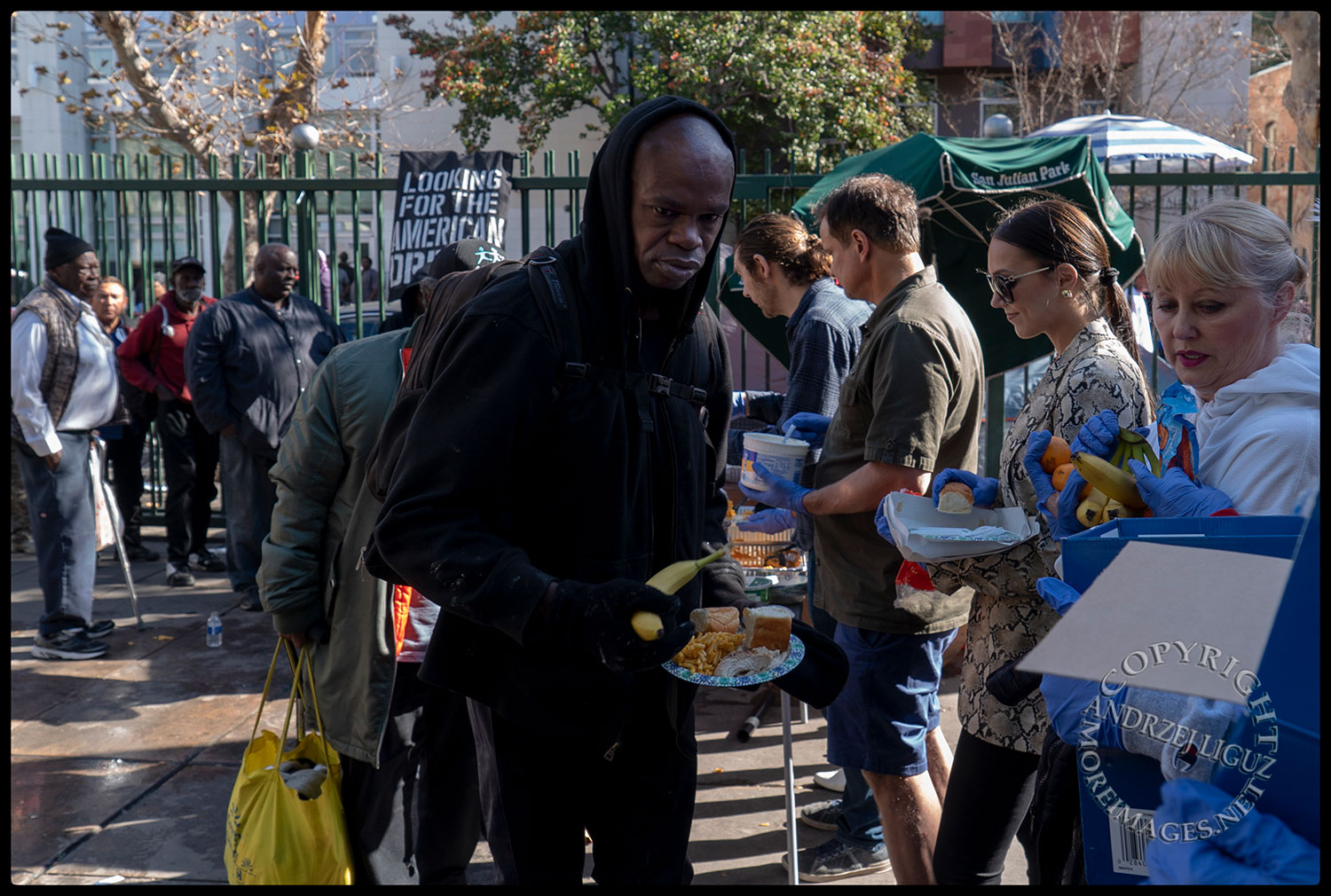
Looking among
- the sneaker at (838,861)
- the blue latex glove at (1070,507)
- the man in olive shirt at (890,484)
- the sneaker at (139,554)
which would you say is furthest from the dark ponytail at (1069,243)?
the sneaker at (139,554)

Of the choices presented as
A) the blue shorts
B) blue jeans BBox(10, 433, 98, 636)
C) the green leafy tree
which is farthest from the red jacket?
the green leafy tree

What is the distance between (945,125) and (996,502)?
2103 cm

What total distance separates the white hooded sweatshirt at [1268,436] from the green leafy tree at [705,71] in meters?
14.3

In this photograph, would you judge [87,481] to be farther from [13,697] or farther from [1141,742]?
[1141,742]

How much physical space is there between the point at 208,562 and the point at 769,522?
563cm

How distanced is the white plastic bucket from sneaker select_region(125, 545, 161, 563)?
639 centimetres

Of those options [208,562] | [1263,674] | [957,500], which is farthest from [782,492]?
[208,562]

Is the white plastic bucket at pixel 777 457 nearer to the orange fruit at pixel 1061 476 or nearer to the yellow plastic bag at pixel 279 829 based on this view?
the orange fruit at pixel 1061 476

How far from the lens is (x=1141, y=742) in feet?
5.26

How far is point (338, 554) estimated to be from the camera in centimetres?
304

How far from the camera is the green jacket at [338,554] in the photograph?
9.88 feet

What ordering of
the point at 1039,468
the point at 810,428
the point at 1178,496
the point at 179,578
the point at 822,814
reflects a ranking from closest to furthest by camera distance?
the point at 1178,496
the point at 1039,468
the point at 810,428
the point at 822,814
the point at 179,578

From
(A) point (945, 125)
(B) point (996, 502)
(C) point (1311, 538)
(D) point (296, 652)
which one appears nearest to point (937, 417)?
(B) point (996, 502)

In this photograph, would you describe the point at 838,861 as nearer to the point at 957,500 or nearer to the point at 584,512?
the point at 957,500
